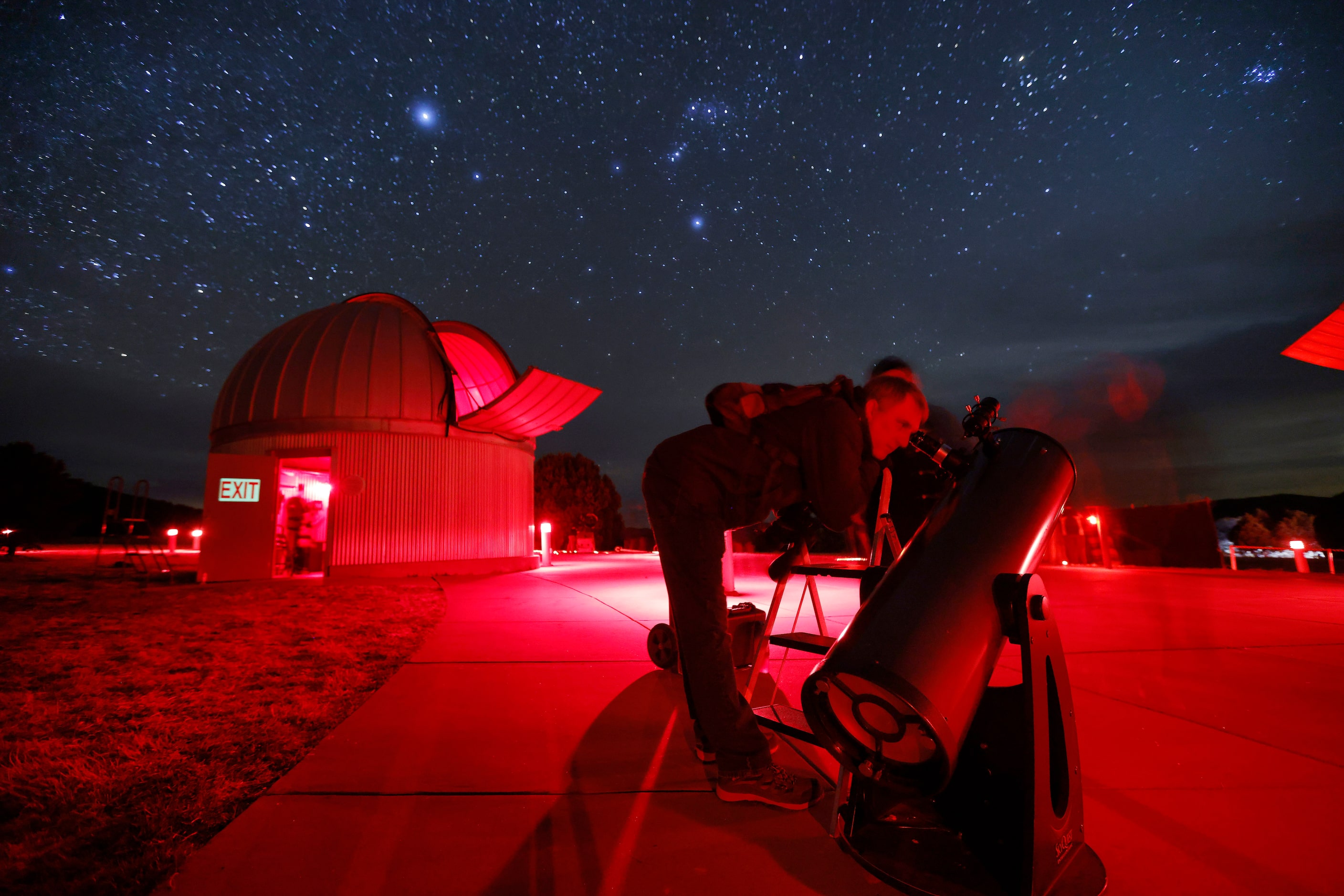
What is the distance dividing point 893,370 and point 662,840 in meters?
1.74

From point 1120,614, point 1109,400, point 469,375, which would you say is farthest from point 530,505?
point 1109,400

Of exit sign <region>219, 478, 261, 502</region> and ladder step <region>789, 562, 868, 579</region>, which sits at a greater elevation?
exit sign <region>219, 478, 261, 502</region>

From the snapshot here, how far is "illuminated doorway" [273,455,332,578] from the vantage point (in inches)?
544

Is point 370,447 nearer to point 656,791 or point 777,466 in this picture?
point 656,791

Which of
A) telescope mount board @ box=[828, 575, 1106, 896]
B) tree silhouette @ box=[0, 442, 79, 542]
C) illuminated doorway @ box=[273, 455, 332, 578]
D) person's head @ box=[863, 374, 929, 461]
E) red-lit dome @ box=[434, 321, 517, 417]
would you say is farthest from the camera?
tree silhouette @ box=[0, 442, 79, 542]

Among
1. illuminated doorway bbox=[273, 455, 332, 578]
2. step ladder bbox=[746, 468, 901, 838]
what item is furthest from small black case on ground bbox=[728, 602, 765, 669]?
illuminated doorway bbox=[273, 455, 332, 578]

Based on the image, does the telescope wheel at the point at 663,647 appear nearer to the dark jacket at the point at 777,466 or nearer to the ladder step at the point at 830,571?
the ladder step at the point at 830,571

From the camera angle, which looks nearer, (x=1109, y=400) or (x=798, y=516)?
(x=798, y=516)

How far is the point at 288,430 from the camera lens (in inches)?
491

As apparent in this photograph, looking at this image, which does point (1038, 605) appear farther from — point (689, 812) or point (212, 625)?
point (212, 625)

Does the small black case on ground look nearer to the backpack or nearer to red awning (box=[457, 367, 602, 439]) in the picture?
the backpack

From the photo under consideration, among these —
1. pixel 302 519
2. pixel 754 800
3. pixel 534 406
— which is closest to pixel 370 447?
pixel 534 406

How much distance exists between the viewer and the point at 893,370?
217 centimetres

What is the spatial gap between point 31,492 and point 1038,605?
57.2m
